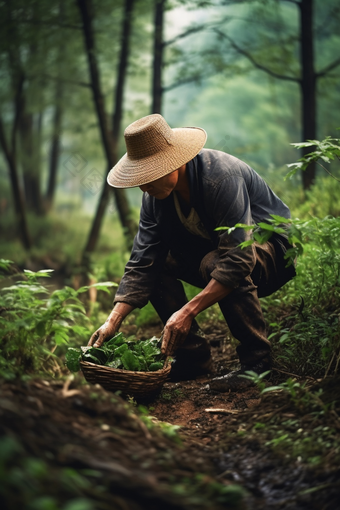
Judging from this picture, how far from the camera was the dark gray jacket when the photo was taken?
3.01 meters

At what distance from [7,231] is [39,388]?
47.6 feet

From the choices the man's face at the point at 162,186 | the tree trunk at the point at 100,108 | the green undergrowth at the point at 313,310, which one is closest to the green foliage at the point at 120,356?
the green undergrowth at the point at 313,310

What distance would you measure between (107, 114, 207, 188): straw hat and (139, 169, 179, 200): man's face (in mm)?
95

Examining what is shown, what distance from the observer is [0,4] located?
352 inches

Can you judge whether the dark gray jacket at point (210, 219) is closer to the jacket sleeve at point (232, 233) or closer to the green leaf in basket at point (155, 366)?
the jacket sleeve at point (232, 233)

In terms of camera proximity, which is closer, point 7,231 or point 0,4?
point 0,4

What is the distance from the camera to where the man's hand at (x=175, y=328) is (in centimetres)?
296

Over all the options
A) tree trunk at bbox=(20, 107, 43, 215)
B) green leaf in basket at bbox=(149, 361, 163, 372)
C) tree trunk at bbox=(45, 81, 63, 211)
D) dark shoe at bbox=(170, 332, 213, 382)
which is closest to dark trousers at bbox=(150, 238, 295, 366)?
dark shoe at bbox=(170, 332, 213, 382)

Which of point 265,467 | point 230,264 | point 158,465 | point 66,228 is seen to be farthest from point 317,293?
point 66,228

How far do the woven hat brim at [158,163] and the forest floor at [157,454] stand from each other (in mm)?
1352

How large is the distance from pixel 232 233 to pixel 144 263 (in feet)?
2.39

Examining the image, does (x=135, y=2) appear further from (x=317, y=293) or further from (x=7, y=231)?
(x=7, y=231)

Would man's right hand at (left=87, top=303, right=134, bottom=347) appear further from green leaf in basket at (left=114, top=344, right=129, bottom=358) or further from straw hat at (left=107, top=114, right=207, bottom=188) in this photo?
straw hat at (left=107, top=114, right=207, bottom=188)

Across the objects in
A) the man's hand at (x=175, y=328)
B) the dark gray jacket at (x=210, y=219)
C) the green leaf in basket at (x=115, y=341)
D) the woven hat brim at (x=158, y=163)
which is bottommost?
the green leaf in basket at (x=115, y=341)
